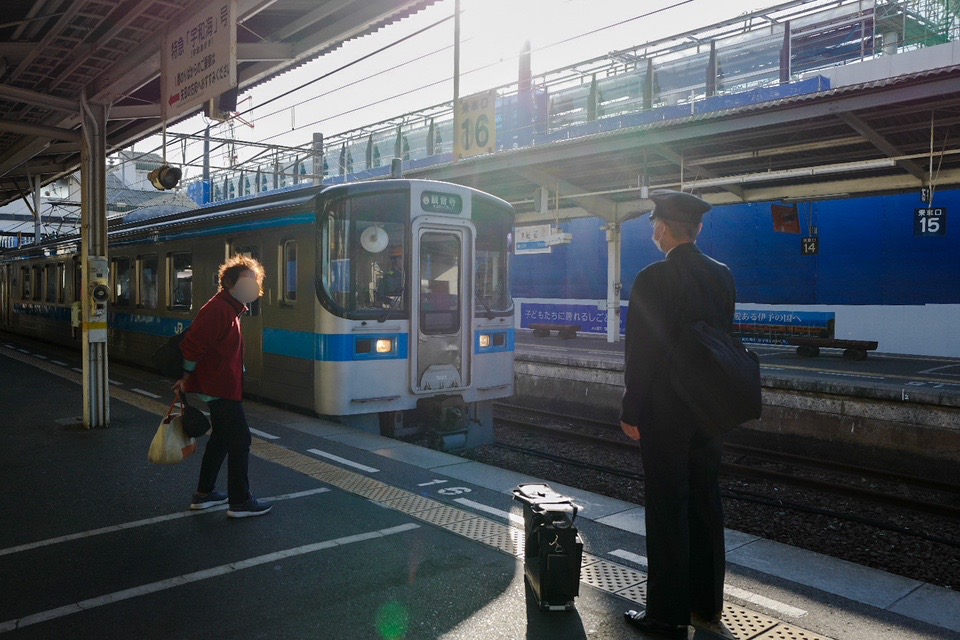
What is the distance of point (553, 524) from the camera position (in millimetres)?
3500

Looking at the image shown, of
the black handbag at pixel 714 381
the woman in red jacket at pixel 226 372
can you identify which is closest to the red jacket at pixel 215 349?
the woman in red jacket at pixel 226 372

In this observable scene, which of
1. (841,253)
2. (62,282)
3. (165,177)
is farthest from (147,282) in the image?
(841,253)

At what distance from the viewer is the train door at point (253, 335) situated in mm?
8695

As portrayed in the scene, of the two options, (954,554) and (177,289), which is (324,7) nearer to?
(177,289)

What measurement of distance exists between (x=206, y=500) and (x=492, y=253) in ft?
14.6

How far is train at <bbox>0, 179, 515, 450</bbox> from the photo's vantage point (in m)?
7.42

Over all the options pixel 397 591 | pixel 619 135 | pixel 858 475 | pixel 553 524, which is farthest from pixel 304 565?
pixel 619 135

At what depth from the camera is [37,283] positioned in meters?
17.7

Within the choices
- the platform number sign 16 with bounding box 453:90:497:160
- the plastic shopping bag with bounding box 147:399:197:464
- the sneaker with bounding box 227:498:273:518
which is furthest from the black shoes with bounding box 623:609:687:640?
the platform number sign 16 with bounding box 453:90:497:160

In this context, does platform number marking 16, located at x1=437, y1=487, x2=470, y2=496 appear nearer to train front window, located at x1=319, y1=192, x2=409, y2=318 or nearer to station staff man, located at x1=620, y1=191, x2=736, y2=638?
station staff man, located at x1=620, y1=191, x2=736, y2=638

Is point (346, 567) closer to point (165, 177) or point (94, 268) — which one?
point (94, 268)

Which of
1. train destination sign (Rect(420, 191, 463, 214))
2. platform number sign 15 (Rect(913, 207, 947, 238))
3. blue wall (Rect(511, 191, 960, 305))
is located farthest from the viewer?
blue wall (Rect(511, 191, 960, 305))

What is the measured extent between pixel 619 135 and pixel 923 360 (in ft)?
29.1

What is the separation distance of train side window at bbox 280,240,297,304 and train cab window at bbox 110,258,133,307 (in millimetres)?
5482
